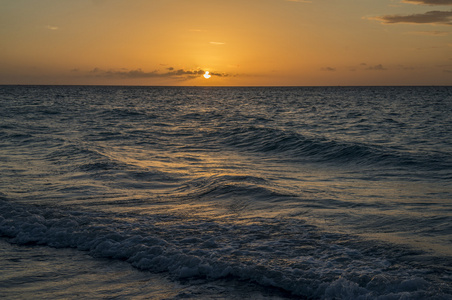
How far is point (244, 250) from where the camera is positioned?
6.09 metres

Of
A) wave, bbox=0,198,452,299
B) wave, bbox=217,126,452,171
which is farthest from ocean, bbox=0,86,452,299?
wave, bbox=217,126,452,171

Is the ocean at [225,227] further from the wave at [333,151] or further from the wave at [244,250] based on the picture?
the wave at [333,151]

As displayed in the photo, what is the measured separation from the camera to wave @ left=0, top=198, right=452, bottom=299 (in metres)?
4.98

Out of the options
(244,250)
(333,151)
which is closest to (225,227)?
(244,250)

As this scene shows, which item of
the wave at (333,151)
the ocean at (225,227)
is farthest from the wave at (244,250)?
the wave at (333,151)

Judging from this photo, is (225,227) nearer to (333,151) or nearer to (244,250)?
(244,250)

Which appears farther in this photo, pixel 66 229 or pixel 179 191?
pixel 179 191

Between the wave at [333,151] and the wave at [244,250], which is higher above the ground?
the wave at [333,151]

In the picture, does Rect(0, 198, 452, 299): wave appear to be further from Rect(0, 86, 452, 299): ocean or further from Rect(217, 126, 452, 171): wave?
Rect(217, 126, 452, 171): wave

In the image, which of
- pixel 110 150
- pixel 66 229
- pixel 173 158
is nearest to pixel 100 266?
pixel 66 229

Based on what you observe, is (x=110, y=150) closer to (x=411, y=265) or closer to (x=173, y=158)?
(x=173, y=158)

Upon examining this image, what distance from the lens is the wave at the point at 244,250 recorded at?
4980 millimetres

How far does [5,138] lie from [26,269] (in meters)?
16.5

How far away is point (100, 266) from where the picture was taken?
5719 mm
